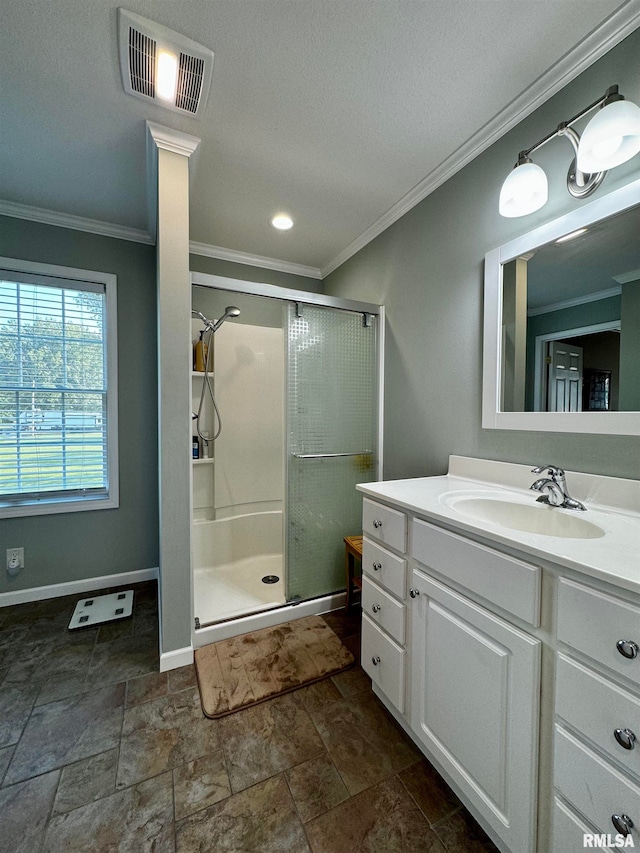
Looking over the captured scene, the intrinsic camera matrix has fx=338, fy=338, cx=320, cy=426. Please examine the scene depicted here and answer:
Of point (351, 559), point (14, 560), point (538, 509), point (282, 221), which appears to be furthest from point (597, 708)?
point (14, 560)

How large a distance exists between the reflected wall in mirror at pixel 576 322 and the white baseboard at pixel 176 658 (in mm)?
1919

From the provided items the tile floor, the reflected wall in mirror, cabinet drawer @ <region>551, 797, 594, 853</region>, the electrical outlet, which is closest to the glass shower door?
the tile floor

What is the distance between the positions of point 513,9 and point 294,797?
8.60 feet

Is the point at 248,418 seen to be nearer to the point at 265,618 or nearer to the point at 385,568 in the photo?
the point at 265,618

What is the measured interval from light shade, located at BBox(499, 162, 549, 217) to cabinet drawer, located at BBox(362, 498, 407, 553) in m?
1.27

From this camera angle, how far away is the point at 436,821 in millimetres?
1029

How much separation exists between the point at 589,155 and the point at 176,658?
8.48 ft

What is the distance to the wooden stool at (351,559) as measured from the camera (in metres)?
2.03

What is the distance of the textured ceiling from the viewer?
1104mm

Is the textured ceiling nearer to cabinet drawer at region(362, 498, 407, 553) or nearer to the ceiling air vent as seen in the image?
the ceiling air vent

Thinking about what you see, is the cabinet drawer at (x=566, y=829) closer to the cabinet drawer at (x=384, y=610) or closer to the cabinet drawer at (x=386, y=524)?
the cabinet drawer at (x=384, y=610)

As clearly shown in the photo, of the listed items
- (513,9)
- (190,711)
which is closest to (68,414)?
Result: (190,711)

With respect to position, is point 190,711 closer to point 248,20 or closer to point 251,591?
point 251,591

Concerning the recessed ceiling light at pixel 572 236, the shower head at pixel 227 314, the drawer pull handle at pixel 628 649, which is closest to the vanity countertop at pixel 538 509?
the drawer pull handle at pixel 628 649
